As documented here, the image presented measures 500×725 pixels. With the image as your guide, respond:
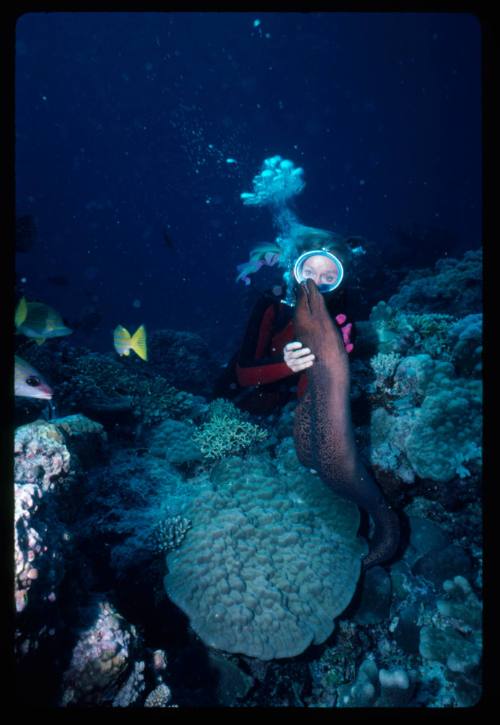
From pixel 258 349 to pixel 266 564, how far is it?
2670 mm

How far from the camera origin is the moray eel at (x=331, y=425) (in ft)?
10.0

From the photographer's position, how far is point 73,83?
195 ft

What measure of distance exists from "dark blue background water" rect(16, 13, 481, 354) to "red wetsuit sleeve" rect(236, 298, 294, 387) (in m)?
31.4

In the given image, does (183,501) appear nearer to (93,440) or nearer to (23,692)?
(93,440)

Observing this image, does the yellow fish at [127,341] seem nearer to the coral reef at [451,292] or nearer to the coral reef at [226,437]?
the coral reef at [226,437]

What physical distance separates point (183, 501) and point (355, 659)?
2.39 meters

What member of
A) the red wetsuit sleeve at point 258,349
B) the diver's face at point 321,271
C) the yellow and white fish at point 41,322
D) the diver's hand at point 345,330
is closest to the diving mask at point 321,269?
the diver's face at point 321,271

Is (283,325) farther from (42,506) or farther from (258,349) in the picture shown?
(42,506)

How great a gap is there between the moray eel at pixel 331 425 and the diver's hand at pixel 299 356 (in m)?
0.05

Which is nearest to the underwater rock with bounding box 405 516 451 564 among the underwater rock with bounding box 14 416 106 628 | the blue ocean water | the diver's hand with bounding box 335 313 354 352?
the blue ocean water

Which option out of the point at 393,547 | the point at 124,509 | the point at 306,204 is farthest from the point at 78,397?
the point at 306,204

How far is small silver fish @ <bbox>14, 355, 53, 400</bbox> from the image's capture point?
2.51m

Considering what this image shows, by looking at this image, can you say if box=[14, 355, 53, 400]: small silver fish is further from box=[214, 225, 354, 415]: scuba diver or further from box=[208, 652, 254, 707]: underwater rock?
box=[208, 652, 254, 707]: underwater rock

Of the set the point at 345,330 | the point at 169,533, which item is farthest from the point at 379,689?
the point at 345,330
